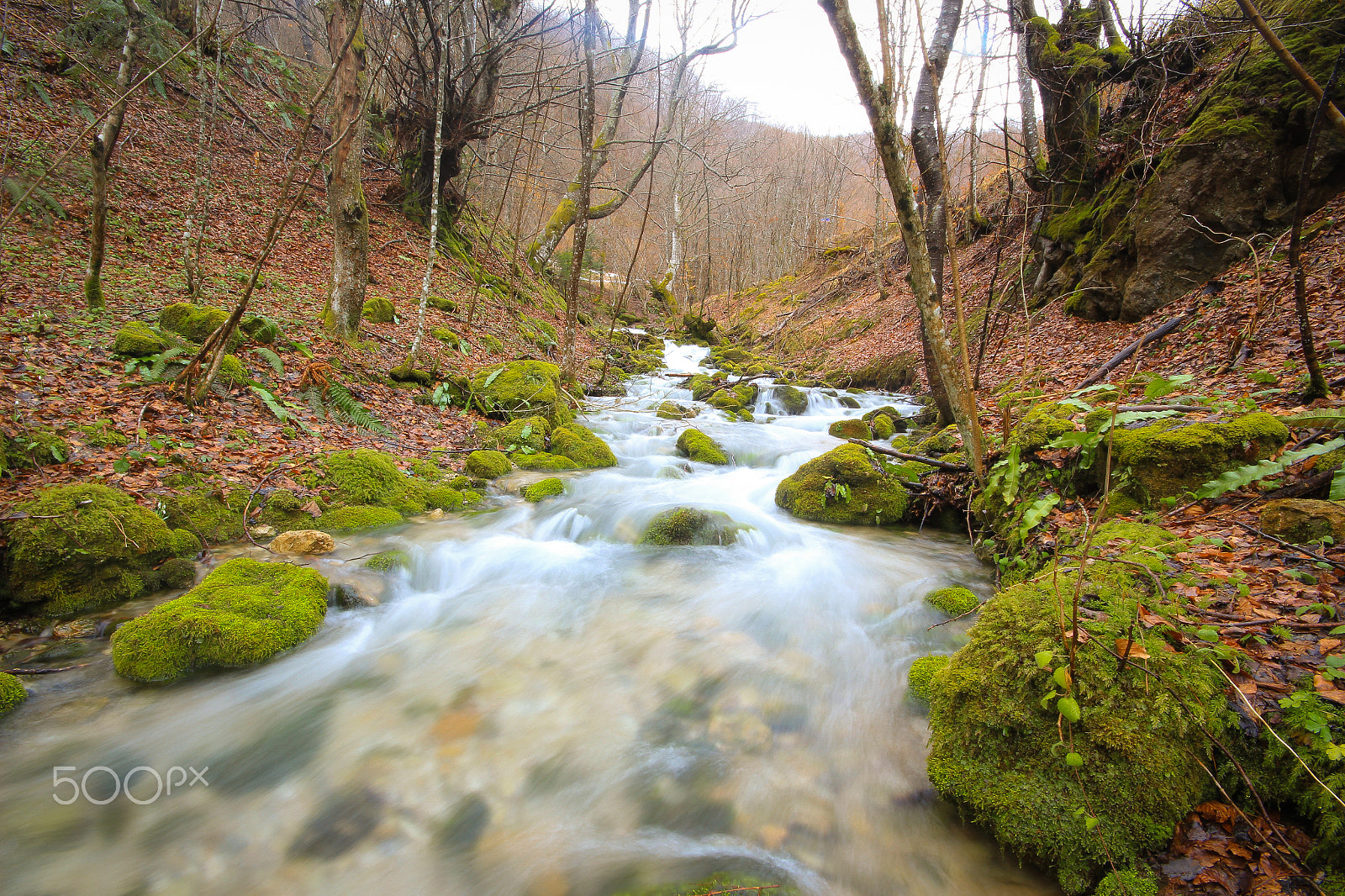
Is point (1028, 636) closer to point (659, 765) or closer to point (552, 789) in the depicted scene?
point (659, 765)

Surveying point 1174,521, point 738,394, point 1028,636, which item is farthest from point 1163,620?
point 738,394

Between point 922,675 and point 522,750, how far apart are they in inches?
101

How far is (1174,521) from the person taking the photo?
331cm

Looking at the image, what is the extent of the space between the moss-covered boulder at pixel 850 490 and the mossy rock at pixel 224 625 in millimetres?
5161

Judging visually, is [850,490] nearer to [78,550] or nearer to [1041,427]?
[1041,427]

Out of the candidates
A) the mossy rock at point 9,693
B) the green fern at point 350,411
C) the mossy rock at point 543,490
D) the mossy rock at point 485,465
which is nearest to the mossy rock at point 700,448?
the mossy rock at point 543,490

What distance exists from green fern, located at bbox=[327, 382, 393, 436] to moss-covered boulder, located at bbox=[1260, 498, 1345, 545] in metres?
8.27

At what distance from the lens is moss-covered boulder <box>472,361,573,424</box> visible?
28.9 ft

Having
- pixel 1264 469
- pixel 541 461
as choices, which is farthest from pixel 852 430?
pixel 1264 469

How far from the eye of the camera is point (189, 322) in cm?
652

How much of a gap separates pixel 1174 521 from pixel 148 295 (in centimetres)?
1208

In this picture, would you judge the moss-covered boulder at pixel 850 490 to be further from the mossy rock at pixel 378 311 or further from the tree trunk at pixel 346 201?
the mossy rock at pixel 378 311

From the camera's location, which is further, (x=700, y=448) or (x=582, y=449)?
(x=700, y=448)

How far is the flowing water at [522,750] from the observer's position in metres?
2.42
